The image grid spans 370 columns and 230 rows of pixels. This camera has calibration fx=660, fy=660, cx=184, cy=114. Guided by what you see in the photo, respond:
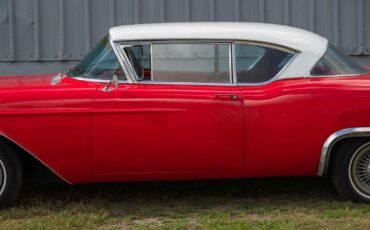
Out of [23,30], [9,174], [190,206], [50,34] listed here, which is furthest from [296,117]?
[23,30]

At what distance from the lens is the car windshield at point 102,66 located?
5.11m

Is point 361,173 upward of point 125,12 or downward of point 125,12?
downward

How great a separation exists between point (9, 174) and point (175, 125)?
4.29ft

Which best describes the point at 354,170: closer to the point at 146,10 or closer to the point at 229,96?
the point at 229,96

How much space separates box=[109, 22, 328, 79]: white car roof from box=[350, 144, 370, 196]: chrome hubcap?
782 millimetres

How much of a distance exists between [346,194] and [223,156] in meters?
1.05

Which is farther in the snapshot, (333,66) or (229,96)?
(333,66)

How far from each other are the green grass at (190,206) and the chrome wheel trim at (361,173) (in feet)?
0.44

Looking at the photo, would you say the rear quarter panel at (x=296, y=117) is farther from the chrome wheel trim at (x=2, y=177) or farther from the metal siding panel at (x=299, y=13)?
the metal siding panel at (x=299, y=13)

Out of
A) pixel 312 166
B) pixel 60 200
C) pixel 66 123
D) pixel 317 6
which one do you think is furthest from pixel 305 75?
pixel 317 6

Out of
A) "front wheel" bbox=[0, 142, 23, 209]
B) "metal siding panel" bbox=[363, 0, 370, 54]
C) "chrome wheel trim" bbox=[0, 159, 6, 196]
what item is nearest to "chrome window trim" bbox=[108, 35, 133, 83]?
"front wheel" bbox=[0, 142, 23, 209]

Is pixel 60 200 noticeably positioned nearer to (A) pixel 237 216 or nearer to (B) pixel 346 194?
(A) pixel 237 216

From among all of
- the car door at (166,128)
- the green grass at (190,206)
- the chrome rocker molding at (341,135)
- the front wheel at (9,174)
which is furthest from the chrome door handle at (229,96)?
the front wheel at (9,174)

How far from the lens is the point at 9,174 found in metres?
4.98
